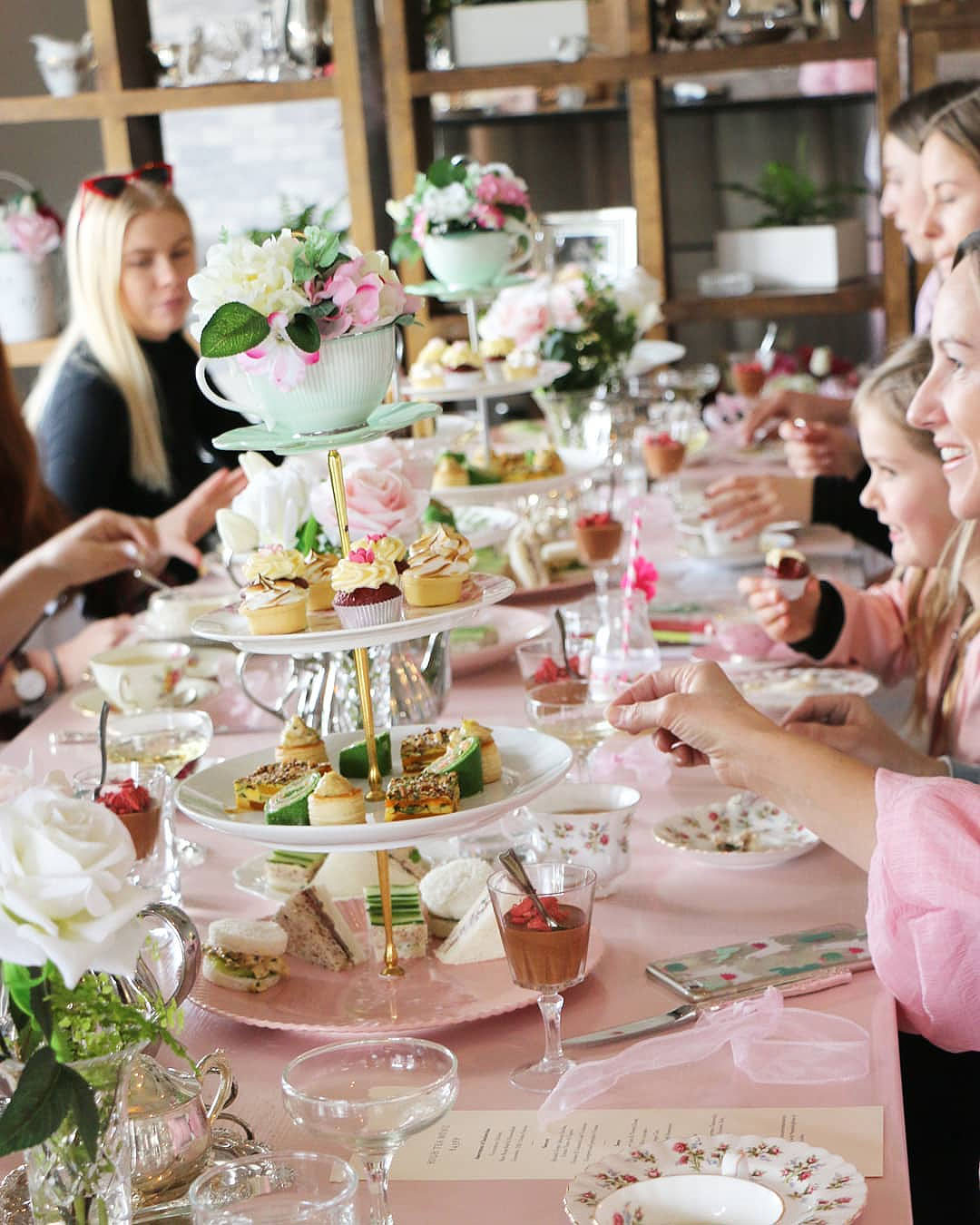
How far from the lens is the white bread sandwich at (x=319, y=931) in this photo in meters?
1.35

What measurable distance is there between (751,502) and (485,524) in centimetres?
48

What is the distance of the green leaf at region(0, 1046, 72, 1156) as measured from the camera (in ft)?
2.53

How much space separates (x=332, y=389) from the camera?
124 centimetres

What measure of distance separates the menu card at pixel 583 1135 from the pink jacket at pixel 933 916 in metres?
0.15

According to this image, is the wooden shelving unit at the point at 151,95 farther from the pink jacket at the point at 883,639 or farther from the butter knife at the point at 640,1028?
the butter knife at the point at 640,1028

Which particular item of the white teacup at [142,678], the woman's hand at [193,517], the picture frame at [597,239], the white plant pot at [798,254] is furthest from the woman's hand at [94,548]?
the picture frame at [597,239]

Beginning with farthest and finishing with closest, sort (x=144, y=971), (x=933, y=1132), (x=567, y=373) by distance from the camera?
(x=567, y=373)
(x=933, y=1132)
(x=144, y=971)

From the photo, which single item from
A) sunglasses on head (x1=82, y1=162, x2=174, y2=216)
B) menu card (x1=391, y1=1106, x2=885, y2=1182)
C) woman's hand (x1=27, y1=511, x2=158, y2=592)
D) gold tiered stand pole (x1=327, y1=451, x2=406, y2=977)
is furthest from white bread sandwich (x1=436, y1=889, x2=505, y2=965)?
sunglasses on head (x1=82, y1=162, x2=174, y2=216)

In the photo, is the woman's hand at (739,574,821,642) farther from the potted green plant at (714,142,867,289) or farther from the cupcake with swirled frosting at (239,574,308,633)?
the potted green plant at (714,142,867,289)

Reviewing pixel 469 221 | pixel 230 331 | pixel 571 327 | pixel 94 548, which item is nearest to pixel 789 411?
pixel 571 327

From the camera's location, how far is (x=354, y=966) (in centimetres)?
135

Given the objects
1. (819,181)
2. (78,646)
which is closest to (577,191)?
(819,181)

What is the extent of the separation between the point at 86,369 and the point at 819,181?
125 inches

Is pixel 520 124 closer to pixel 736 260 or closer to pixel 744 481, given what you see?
pixel 736 260
